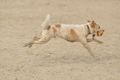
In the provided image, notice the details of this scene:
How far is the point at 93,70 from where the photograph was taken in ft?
21.6

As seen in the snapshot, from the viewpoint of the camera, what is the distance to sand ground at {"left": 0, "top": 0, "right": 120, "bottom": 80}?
629 centimetres

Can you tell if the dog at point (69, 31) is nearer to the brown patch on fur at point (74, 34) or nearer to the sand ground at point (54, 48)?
the brown patch on fur at point (74, 34)

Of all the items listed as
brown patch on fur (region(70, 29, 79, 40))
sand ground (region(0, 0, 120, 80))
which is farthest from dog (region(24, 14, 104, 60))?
sand ground (region(0, 0, 120, 80))

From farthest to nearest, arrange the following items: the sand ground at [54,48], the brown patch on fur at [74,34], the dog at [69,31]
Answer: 1. the brown patch on fur at [74,34]
2. the dog at [69,31]
3. the sand ground at [54,48]

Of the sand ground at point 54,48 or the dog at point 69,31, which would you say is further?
the dog at point 69,31

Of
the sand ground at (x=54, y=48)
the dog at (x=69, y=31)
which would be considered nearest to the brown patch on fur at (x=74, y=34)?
the dog at (x=69, y=31)

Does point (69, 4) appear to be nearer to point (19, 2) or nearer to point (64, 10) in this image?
point (64, 10)

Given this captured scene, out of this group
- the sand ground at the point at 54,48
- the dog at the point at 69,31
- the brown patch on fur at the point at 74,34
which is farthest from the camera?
the brown patch on fur at the point at 74,34

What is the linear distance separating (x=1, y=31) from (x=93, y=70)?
179 inches

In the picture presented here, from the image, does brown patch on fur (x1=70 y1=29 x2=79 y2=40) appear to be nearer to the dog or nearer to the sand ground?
the dog

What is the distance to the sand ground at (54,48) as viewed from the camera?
629 centimetres

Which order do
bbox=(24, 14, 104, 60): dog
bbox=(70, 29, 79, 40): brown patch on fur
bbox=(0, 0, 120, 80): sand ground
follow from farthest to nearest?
bbox=(70, 29, 79, 40): brown patch on fur, bbox=(24, 14, 104, 60): dog, bbox=(0, 0, 120, 80): sand ground

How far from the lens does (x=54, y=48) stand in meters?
8.33

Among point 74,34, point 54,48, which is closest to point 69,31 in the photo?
point 74,34
